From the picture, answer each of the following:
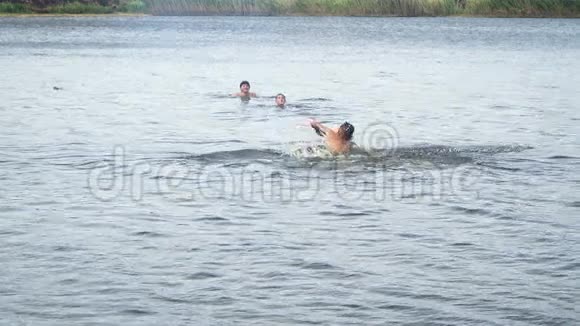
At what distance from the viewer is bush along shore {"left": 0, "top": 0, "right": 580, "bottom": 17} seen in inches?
3388

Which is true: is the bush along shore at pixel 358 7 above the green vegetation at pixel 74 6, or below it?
below

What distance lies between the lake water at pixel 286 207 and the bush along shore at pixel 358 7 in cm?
4747

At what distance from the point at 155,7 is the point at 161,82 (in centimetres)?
6186

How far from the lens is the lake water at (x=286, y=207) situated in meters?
11.7

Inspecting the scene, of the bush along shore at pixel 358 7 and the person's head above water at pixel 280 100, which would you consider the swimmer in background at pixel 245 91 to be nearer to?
the person's head above water at pixel 280 100

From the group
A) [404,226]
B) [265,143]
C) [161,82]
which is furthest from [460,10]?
[404,226]

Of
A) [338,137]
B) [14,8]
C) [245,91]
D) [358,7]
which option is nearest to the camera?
[338,137]

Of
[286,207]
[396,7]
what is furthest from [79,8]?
[286,207]

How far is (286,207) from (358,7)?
74.2 meters

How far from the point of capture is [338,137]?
789 inches

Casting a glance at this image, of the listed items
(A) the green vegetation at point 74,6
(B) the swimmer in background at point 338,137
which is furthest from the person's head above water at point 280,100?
(A) the green vegetation at point 74,6

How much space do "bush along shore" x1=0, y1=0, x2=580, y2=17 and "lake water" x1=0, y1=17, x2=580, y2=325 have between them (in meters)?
47.5

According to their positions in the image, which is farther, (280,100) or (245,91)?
(245,91)

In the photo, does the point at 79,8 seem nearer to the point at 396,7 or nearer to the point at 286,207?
the point at 396,7
